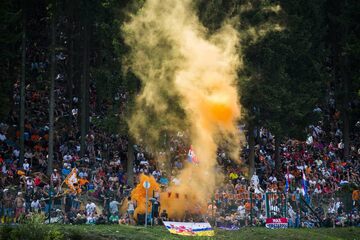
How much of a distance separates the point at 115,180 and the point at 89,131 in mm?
7567

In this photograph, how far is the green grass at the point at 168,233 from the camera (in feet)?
89.4

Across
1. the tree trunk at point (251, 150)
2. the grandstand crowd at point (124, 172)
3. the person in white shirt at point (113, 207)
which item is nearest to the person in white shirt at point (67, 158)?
the grandstand crowd at point (124, 172)

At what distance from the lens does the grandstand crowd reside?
3334 cm

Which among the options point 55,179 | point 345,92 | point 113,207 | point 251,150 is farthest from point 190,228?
point 345,92

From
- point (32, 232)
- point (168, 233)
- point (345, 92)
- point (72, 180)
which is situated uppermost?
point (345, 92)

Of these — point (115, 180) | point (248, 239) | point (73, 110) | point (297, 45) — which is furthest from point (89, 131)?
point (248, 239)

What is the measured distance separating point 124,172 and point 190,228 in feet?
41.2

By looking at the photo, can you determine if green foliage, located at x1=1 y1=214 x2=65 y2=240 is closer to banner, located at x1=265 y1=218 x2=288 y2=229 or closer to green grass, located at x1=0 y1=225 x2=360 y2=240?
green grass, located at x1=0 y1=225 x2=360 y2=240

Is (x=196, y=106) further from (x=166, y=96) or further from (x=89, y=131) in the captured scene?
(x=89, y=131)

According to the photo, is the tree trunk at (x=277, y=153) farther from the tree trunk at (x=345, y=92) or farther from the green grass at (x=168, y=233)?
the green grass at (x=168, y=233)

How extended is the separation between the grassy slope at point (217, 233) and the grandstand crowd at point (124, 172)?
6.59ft

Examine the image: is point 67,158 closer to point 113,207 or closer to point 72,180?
point 72,180

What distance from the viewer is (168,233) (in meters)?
29.5

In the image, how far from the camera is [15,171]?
38875 millimetres
